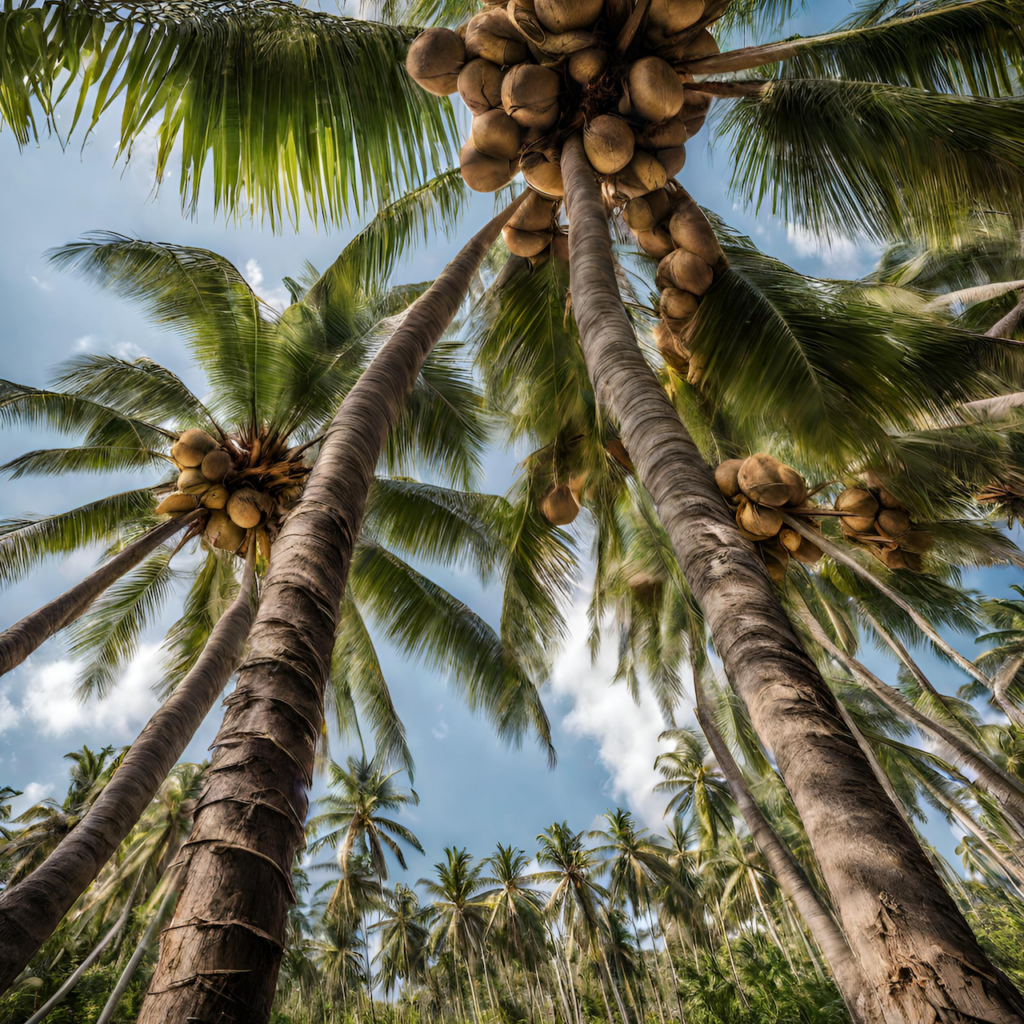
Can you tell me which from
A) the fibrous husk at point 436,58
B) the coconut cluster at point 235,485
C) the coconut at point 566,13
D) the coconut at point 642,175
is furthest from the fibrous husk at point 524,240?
the coconut cluster at point 235,485

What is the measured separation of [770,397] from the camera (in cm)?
447

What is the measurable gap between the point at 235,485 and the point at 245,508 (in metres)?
0.35

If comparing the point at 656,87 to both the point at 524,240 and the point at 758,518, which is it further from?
the point at 758,518

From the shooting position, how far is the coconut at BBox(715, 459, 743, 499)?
→ 13.1 ft

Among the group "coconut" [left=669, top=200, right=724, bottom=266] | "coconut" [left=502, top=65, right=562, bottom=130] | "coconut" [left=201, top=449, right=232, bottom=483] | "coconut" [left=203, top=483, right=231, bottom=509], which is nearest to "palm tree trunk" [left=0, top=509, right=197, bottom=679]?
"coconut" [left=203, top=483, right=231, bottom=509]

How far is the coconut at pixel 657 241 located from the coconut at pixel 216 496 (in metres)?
4.30

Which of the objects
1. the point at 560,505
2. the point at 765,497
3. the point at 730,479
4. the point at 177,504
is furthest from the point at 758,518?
the point at 177,504

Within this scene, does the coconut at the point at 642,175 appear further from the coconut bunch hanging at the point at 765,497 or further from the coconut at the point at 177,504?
the coconut at the point at 177,504

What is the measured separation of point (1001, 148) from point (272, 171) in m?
4.22

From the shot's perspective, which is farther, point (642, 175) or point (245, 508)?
point (245, 508)

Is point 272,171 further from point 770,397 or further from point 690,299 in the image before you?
point 770,397

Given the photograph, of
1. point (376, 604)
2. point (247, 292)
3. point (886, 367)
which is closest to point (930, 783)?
point (376, 604)

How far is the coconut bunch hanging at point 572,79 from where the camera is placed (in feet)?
12.6

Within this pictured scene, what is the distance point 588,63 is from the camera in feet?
12.9
